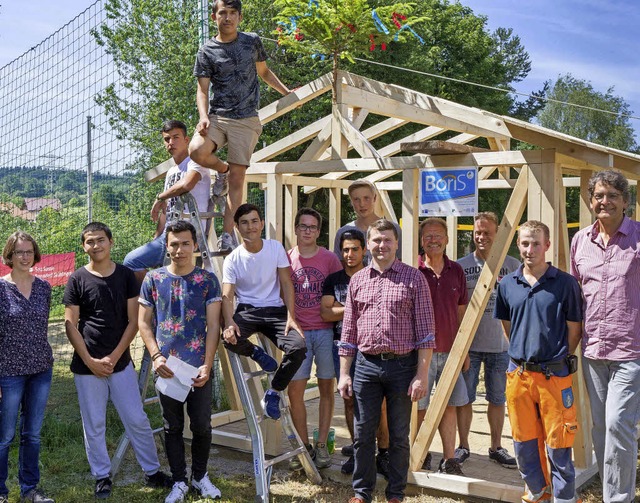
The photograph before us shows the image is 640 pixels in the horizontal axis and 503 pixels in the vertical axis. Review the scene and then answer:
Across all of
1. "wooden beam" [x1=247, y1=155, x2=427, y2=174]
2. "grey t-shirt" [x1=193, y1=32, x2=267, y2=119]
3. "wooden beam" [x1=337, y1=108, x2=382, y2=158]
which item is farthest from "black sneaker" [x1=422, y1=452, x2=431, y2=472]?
"grey t-shirt" [x1=193, y1=32, x2=267, y2=119]

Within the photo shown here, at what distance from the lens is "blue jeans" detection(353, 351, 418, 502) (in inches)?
149

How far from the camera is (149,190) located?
30.4ft

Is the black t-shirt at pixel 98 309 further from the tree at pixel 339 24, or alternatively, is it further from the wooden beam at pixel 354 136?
the tree at pixel 339 24

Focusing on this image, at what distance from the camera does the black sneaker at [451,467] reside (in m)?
4.47

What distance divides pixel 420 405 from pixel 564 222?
1452mm

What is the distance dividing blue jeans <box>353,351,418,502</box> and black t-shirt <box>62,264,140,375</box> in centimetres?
150

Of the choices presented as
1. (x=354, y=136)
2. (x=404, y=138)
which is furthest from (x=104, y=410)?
(x=404, y=138)

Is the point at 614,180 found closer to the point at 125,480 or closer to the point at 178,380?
the point at 178,380

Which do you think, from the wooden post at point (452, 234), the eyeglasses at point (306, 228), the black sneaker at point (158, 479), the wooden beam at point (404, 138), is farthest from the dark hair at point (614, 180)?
the wooden post at point (452, 234)

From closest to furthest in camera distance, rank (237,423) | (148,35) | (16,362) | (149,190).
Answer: (16,362)
(237,423)
(149,190)
(148,35)

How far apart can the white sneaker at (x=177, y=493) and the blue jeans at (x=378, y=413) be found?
1.03m

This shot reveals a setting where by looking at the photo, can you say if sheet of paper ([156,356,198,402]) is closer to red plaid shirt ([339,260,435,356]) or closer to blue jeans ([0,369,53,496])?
blue jeans ([0,369,53,496])

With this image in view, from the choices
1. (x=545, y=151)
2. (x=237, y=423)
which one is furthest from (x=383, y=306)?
(x=237, y=423)

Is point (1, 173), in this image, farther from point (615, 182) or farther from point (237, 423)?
point (615, 182)
